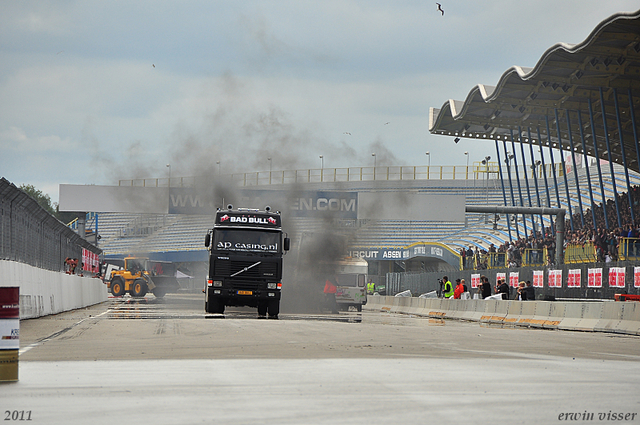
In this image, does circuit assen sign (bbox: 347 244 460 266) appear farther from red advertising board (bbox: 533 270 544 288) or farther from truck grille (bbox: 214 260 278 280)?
truck grille (bbox: 214 260 278 280)

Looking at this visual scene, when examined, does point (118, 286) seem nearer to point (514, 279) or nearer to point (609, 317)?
point (514, 279)

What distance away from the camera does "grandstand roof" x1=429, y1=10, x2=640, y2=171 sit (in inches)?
1492

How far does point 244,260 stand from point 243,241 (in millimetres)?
566

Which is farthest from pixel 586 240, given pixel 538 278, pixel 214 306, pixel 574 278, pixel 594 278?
pixel 214 306

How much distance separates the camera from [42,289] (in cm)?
2297

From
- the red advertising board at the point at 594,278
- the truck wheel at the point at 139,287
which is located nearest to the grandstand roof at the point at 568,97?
the red advertising board at the point at 594,278

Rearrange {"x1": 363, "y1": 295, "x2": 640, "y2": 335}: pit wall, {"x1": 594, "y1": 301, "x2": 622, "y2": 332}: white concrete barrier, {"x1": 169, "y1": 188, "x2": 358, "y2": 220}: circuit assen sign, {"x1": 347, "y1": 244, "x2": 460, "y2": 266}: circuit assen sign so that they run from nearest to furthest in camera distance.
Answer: {"x1": 363, "y1": 295, "x2": 640, "y2": 335}: pit wall, {"x1": 594, "y1": 301, "x2": 622, "y2": 332}: white concrete barrier, {"x1": 169, "y1": 188, "x2": 358, "y2": 220}: circuit assen sign, {"x1": 347, "y1": 244, "x2": 460, "y2": 266}: circuit assen sign

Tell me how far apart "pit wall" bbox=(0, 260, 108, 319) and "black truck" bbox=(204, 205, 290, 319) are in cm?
468

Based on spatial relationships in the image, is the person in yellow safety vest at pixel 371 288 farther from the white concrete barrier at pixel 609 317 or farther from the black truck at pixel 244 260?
the white concrete barrier at pixel 609 317

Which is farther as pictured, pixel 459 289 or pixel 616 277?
pixel 459 289

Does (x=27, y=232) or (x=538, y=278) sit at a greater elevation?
(x=27, y=232)

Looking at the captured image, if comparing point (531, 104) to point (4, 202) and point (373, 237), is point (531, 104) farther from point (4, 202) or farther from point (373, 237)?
point (4, 202)

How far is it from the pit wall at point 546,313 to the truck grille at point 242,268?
769cm

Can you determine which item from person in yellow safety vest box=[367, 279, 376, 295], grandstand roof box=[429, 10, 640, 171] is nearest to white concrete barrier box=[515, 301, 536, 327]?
grandstand roof box=[429, 10, 640, 171]
